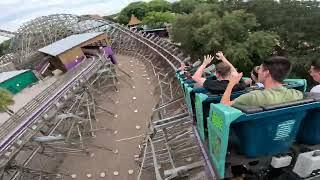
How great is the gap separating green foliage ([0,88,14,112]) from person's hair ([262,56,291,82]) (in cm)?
1434

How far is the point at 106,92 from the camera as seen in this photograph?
47.0ft

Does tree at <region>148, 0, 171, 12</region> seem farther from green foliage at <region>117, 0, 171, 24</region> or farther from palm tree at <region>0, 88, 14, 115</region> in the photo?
palm tree at <region>0, 88, 14, 115</region>

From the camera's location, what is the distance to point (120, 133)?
10219 millimetres

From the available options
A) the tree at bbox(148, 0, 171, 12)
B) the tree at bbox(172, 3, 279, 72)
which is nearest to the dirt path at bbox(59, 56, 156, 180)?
the tree at bbox(172, 3, 279, 72)

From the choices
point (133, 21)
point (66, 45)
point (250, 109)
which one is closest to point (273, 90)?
point (250, 109)

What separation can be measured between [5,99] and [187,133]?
13018 millimetres

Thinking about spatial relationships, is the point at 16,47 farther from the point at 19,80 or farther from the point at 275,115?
the point at 275,115

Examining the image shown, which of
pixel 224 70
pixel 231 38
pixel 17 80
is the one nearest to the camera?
pixel 224 70

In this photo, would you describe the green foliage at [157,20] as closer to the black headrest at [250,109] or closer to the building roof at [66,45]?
the building roof at [66,45]

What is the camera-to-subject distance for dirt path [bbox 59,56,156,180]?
8.28 metres

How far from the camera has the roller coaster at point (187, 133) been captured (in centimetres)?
336

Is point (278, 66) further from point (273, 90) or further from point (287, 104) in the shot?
point (287, 104)

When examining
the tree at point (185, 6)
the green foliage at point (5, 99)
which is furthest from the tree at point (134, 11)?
the green foliage at point (5, 99)

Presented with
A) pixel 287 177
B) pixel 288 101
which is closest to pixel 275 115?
pixel 288 101
